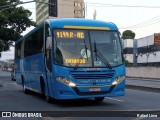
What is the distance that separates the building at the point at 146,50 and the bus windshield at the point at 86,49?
176 ft

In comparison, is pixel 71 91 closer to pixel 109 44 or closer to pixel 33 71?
pixel 109 44

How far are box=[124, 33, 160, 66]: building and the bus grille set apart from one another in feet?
177

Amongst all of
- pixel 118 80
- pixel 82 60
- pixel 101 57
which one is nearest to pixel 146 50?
pixel 118 80

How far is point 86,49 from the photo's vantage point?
1489 cm

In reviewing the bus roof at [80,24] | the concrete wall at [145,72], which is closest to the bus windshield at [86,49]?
the bus roof at [80,24]

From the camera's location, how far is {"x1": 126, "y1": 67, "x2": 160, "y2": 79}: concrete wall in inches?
2174

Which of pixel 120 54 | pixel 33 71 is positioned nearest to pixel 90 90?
pixel 120 54

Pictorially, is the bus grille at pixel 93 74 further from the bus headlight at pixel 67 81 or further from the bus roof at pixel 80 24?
the bus roof at pixel 80 24

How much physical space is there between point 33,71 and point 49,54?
4237 millimetres

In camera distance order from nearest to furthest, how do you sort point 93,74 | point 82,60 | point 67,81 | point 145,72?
point 67,81, point 93,74, point 82,60, point 145,72

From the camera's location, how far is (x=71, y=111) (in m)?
13.6

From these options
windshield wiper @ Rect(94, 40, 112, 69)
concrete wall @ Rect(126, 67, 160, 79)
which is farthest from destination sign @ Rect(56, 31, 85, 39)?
concrete wall @ Rect(126, 67, 160, 79)

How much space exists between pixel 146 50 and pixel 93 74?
66.4 m

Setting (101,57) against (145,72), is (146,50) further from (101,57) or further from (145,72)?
(101,57)
